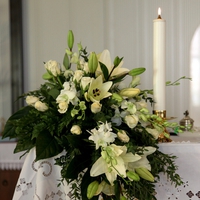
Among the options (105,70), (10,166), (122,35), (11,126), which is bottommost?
(10,166)

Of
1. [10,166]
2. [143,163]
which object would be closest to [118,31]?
[10,166]

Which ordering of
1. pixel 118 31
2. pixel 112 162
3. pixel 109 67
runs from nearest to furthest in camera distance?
1. pixel 112 162
2. pixel 109 67
3. pixel 118 31

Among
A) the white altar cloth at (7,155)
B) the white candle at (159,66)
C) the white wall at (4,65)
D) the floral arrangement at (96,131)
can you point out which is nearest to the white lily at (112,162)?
the floral arrangement at (96,131)

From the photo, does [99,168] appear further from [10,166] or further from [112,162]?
[10,166]

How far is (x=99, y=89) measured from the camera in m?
0.74

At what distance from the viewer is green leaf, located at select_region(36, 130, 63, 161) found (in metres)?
0.73

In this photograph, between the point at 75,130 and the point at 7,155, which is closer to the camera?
the point at 75,130

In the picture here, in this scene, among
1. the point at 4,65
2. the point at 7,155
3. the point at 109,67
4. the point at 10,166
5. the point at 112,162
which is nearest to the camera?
the point at 112,162

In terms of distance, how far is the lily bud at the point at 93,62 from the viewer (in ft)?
2.42

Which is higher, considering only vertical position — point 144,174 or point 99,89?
point 99,89

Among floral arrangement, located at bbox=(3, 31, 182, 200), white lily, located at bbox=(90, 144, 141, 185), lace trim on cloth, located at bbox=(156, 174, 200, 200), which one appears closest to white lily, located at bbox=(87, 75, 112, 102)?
floral arrangement, located at bbox=(3, 31, 182, 200)

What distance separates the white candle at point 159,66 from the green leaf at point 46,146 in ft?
0.84

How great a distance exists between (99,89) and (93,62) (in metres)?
0.05

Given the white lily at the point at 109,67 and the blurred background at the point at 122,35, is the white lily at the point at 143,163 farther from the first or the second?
the blurred background at the point at 122,35
